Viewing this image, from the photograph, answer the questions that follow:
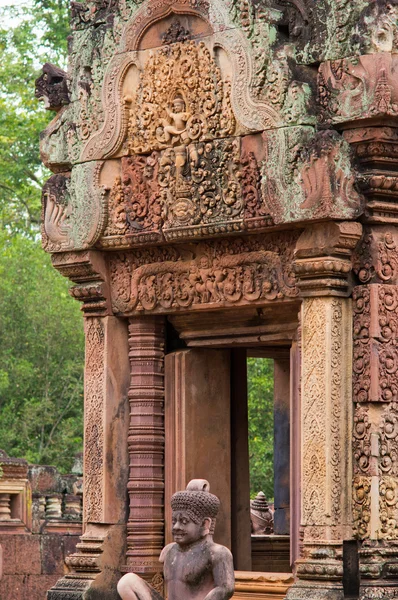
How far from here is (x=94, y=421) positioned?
13.9m

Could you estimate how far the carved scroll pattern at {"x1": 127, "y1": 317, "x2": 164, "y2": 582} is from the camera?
13.7 m

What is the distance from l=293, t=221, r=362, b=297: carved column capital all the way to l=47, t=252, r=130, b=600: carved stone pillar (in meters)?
1.98

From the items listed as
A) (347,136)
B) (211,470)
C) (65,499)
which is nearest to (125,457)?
(211,470)

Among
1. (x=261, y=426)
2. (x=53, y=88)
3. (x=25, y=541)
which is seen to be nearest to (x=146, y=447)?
(x=53, y=88)

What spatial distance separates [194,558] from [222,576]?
0.25 metres

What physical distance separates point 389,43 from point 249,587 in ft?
12.7

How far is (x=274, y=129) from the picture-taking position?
1261cm

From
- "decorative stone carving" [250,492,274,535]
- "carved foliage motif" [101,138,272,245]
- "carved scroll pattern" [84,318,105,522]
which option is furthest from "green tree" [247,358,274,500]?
"carved foliage motif" [101,138,272,245]

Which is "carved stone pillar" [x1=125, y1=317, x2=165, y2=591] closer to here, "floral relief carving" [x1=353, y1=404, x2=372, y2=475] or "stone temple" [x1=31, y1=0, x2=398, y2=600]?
"stone temple" [x1=31, y1=0, x2=398, y2=600]

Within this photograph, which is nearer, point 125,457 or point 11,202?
point 125,457

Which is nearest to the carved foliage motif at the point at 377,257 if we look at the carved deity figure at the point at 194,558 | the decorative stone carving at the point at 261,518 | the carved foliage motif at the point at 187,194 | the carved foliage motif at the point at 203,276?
the carved foliage motif at the point at 203,276

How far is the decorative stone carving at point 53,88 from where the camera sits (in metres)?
14.2

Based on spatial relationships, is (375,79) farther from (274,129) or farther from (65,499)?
(65,499)

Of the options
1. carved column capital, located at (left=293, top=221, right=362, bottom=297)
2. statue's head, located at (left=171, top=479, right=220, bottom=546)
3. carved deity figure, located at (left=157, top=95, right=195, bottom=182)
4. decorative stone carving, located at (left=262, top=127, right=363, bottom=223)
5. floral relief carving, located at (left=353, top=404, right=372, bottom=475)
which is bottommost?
statue's head, located at (left=171, top=479, right=220, bottom=546)
